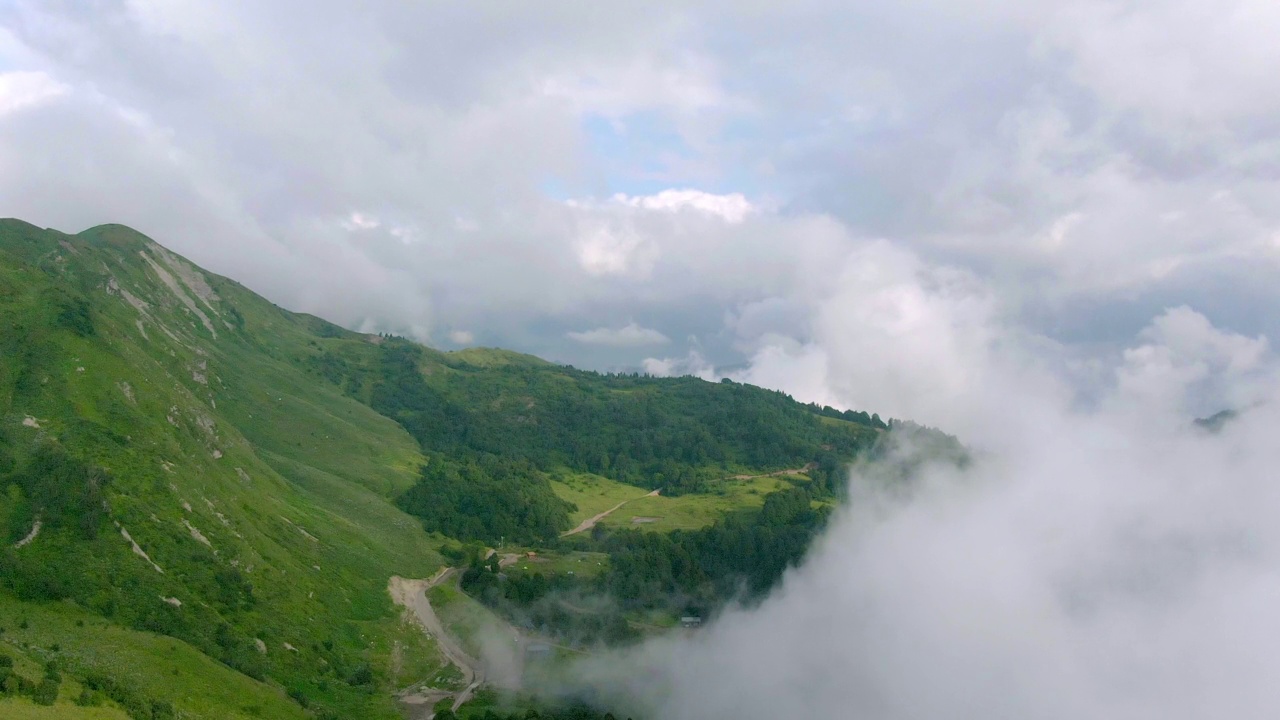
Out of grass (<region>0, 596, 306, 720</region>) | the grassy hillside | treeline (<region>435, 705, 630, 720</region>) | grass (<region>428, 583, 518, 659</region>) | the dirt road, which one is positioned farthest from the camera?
grass (<region>428, 583, 518, 659</region>)

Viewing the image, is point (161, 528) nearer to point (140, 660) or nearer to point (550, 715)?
point (140, 660)

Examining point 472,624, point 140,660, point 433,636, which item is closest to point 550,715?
point 433,636

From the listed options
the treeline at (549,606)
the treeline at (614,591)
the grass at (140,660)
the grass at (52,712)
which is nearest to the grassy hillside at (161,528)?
the grass at (140,660)

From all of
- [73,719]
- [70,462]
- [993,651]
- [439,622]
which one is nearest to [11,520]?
[70,462]

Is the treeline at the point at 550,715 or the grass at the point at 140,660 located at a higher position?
the grass at the point at 140,660

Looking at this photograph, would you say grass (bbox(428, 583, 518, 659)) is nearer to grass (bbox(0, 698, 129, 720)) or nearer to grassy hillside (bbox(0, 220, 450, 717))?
grassy hillside (bbox(0, 220, 450, 717))

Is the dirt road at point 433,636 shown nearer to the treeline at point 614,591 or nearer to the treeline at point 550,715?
the treeline at point 550,715

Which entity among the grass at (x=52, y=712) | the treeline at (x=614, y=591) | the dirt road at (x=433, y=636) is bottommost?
the dirt road at (x=433, y=636)

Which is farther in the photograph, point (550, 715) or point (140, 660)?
point (550, 715)

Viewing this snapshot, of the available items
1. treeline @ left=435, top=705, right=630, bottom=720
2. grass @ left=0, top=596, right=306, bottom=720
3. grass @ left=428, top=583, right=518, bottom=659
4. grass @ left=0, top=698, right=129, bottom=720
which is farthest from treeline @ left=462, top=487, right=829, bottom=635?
grass @ left=0, top=698, right=129, bottom=720
